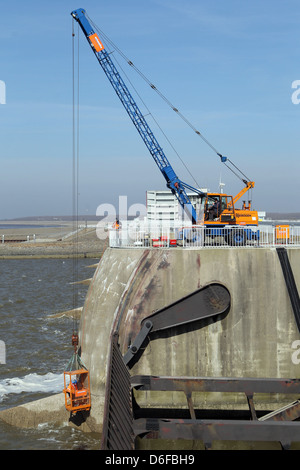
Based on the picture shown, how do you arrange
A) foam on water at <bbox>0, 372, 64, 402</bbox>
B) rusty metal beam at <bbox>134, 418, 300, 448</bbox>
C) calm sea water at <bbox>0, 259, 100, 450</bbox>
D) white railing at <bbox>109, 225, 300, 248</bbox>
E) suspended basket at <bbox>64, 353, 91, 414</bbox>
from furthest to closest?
foam on water at <bbox>0, 372, 64, 402</bbox>, white railing at <bbox>109, 225, 300, 248</bbox>, calm sea water at <bbox>0, 259, 100, 450</bbox>, suspended basket at <bbox>64, 353, 91, 414</bbox>, rusty metal beam at <bbox>134, 418, 300, 448</bbox>

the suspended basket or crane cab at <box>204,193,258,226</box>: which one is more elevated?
crane cab at <box>204,193,258,226</box>

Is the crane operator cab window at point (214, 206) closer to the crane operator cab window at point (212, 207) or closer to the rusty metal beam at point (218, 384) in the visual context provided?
the crane operator cab window at point (212, 207)

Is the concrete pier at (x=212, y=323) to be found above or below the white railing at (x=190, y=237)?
below

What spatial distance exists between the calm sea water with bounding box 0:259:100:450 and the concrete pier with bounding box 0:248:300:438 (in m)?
1.81

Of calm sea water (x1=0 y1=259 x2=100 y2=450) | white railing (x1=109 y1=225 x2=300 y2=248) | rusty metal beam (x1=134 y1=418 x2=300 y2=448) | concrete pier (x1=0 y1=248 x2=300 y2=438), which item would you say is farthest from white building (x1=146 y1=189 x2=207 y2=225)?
rusty metal beam (x1=134 y1=418 x2=300 y2=448)

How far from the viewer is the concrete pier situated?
18969 millimetres

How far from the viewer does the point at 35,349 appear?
3120 centimetres

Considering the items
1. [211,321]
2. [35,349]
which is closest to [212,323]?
[211,321]

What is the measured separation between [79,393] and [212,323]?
5.30 metres

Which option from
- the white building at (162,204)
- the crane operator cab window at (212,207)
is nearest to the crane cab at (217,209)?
the crane operator cab window at (212,207)

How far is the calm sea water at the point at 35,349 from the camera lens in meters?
19.7

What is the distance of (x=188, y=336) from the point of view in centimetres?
1898

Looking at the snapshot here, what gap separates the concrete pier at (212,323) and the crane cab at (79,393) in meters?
0.25

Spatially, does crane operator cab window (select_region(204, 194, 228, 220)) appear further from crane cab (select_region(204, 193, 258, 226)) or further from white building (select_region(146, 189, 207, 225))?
white building (select_region(146, 189, 207, 225))
